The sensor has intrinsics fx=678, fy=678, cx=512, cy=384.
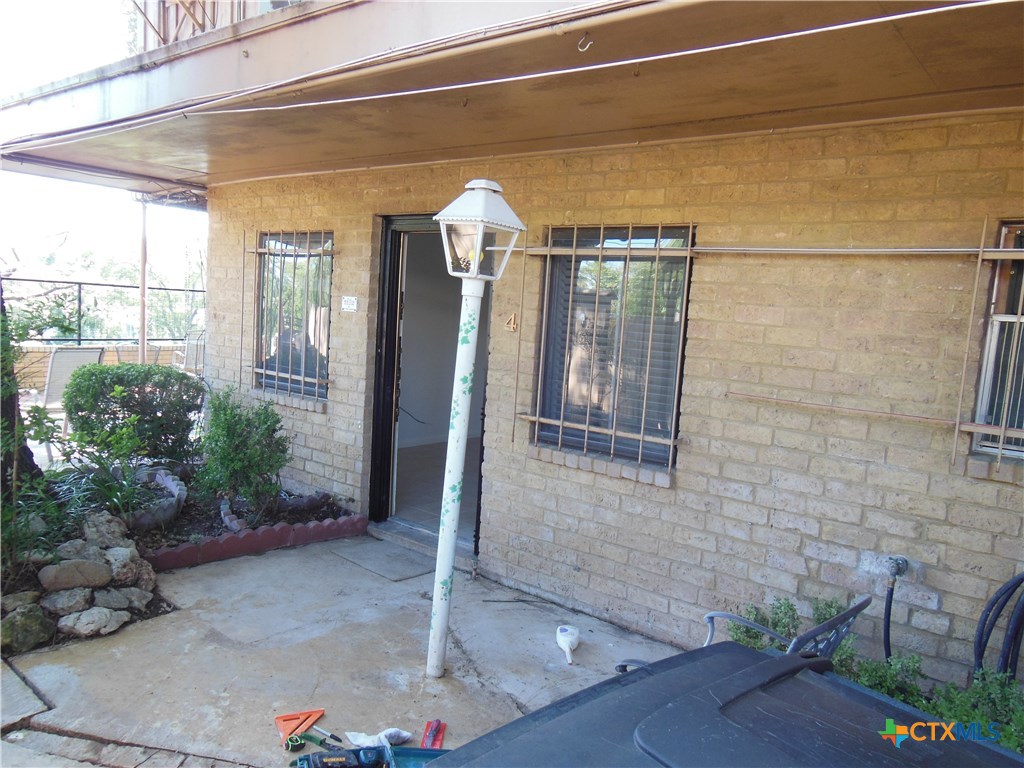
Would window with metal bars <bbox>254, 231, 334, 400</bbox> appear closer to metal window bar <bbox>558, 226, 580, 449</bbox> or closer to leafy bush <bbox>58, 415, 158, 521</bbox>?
leafy bush <bbox>58, 415, 158, 521</bbox>

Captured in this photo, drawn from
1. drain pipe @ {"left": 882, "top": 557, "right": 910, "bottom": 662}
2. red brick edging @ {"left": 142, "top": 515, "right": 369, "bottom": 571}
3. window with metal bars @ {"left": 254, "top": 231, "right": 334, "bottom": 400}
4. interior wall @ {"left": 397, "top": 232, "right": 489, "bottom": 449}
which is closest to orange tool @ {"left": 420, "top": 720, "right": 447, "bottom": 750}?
drain pipe @ {"left": 882, "top": 557, "right": 910, "bottom": 662}

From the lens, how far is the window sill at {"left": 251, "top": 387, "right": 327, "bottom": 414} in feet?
20.5

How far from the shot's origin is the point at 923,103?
3.20m

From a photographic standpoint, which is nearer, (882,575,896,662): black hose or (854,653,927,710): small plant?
(854,653,927,710): small plant

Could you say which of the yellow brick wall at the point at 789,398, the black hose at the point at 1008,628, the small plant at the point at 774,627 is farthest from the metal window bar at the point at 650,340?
the black hose at the point at 1008,628

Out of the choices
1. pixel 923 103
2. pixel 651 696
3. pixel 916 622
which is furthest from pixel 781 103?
pixel 651 696

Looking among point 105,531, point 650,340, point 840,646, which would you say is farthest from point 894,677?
point 105,531

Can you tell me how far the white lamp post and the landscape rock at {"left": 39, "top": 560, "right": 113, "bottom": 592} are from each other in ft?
6.84

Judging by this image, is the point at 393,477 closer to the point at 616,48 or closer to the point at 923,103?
the point at 616,48

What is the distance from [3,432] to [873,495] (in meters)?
4.89

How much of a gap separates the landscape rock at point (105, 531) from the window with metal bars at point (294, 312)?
7.11 feet

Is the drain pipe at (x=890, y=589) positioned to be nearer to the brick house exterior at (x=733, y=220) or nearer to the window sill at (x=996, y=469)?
the brick house exterior at (x=733, y=220)

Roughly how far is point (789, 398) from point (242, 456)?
4073 mm

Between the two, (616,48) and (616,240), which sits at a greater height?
(616,48)
